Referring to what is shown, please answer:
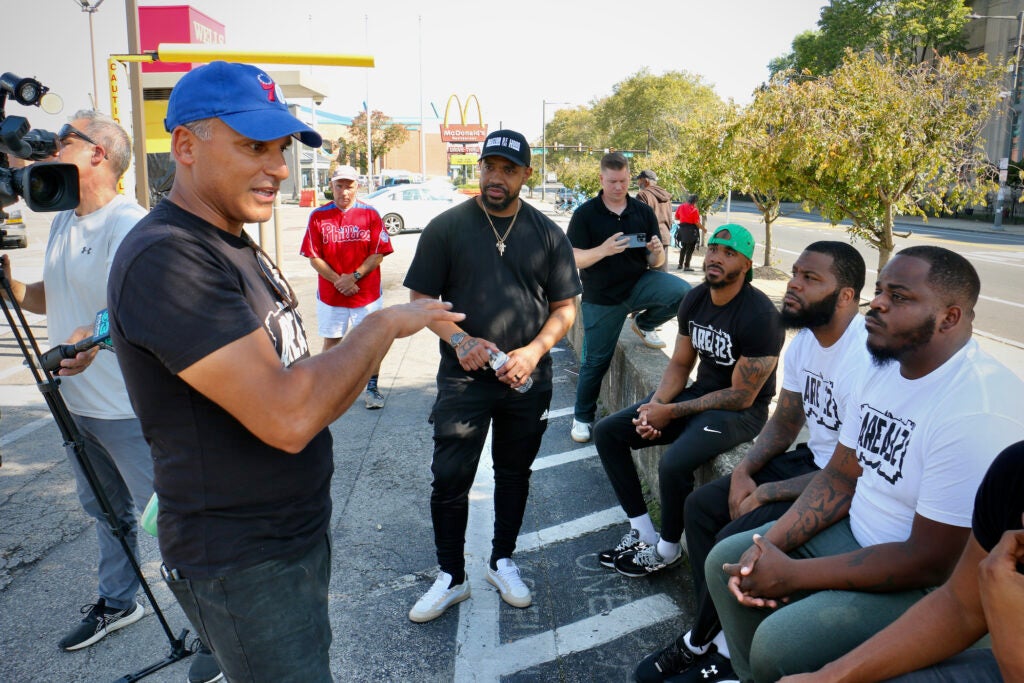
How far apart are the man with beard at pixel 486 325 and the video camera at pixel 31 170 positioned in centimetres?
138

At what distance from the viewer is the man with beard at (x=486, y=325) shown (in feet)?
10.8

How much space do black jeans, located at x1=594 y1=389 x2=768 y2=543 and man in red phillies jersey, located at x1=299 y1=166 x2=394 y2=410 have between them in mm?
3061

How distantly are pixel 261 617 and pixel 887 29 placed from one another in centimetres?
5422

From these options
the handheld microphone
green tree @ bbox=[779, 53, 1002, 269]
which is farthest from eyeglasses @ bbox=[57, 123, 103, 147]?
green tree @ bbox=[779, 53, 1002, 269]

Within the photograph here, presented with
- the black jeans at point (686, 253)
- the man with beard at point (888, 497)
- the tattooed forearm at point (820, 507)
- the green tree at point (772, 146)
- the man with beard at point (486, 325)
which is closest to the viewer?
the man with beard at point (888, 497)

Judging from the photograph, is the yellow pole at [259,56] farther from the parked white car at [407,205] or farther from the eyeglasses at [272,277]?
the parked white car at [407,205]

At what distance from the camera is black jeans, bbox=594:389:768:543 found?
11.4ft

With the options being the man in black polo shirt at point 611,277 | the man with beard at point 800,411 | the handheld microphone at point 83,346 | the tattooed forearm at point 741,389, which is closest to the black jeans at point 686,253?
the man in black polo shirt at point 611,277

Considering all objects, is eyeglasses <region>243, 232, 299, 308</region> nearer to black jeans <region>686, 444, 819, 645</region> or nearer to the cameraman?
the cameraman

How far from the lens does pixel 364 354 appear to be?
5.22 ft

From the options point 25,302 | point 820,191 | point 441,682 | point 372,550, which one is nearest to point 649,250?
point 372,550

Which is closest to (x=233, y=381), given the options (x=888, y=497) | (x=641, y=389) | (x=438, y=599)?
(x=888, y=497)

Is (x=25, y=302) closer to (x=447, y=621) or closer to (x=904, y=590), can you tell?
(x=447, y=621)

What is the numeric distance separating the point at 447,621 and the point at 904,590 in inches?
75.9
